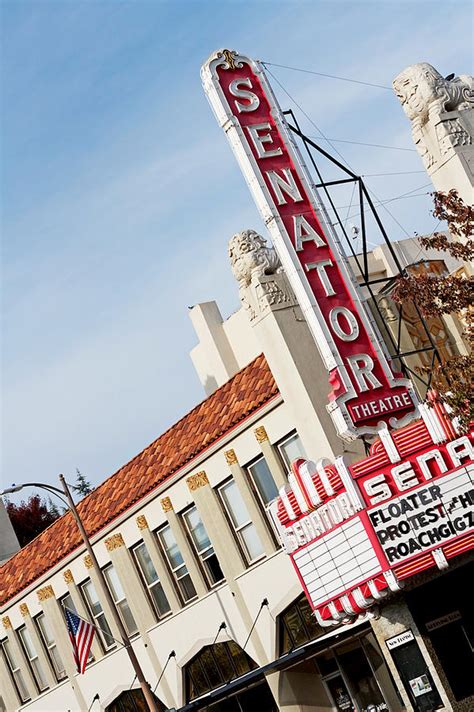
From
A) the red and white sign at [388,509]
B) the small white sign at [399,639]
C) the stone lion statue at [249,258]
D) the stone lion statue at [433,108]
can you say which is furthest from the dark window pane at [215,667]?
the stone lion statue at [433,108]

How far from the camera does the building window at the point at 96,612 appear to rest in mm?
39875

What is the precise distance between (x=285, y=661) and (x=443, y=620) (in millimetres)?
4793

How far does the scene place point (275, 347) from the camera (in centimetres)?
3053

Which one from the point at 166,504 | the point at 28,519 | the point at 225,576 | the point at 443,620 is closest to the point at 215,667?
the point at 225,576

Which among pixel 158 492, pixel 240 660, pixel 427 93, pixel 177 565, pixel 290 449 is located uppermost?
pixel 427 93

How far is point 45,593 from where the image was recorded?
41875 mm

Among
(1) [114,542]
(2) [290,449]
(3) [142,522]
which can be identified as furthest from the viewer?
(1) [114,542]

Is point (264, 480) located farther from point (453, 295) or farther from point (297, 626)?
point (453, 295)

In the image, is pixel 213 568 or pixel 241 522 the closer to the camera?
pixel 241 522

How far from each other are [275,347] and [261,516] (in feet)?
16.2

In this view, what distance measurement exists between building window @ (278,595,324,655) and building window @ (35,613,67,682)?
41.2 ft

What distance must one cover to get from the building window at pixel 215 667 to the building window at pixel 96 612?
4.66 m

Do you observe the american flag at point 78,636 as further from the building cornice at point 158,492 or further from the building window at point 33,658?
the building window at point 33,658

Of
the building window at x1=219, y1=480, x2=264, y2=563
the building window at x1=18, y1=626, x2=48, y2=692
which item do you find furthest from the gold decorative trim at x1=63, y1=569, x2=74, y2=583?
the building window at x1=219, y1=480, x2=264, y2=563
